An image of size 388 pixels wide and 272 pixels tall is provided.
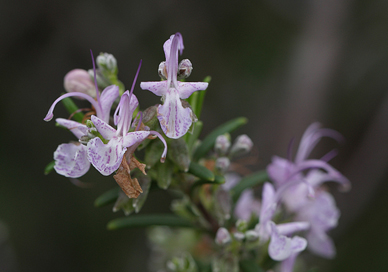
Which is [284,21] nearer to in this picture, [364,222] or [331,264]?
[364,222]

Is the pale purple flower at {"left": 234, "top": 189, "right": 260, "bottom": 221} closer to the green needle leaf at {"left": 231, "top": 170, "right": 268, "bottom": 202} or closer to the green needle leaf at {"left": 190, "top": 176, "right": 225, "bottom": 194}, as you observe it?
the green needle leaf at {"left": 231, "top": 170, "right": 268, "bottom": 202}

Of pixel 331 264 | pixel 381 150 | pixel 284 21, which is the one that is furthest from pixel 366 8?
pixel 331 264

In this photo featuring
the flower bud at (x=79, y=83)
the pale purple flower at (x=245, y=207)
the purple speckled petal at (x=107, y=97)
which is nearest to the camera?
the purple speckled petal at (x=107, y=97)

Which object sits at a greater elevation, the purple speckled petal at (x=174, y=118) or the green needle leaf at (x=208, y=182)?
the purple speckled petal at (x=174, y=118)

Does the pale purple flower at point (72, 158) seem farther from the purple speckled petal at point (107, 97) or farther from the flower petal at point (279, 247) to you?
the flower petal at point (279, 247)

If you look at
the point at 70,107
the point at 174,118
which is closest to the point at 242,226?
the point at 174,118

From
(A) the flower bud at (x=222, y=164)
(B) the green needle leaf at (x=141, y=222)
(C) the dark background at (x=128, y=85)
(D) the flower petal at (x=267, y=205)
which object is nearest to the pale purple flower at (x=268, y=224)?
(D) the flower petal at (x=267, y=205)

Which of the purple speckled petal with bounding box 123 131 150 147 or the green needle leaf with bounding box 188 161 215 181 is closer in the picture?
the purple speckled petal with bounding box 123 131 150 147

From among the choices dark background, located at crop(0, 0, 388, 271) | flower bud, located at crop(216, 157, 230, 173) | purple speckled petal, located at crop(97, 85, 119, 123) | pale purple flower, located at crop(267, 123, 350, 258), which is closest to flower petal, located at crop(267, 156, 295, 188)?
pale purple flower, located at crop(267, 123, 350, 258)
